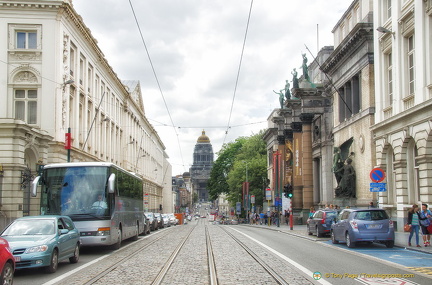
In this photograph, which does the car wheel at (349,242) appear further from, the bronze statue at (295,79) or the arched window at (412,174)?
the bronze statue at (295,79)

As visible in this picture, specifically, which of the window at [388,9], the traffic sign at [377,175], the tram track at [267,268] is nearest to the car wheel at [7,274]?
the tram track at [267,268]

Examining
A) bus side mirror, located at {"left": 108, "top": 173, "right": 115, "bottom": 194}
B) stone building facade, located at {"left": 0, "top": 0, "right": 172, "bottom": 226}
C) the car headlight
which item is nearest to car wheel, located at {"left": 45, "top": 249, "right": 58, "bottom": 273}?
the car headlight

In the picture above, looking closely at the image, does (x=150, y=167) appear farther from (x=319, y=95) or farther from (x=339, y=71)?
(x=339, y=71)

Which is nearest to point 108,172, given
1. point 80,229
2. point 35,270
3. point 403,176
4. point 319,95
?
point 80,229

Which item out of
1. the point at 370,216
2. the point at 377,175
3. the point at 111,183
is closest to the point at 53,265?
the point at 111,183

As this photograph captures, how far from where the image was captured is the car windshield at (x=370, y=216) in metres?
20.4

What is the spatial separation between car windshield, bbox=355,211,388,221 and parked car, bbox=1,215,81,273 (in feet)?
33.1

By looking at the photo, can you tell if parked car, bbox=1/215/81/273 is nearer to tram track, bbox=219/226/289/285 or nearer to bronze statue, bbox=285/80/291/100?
tram track, bbox=219/226/289/285

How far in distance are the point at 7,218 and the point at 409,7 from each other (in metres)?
22.2

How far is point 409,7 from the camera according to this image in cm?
2573

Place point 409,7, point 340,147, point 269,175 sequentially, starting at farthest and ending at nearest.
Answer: point 269,175, point 340,147, point 409,7

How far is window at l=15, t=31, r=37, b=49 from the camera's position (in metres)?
35.8

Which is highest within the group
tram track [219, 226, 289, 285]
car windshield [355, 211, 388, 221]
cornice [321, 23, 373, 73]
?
cornice [321, 23, 373, 73]

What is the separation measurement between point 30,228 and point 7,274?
4111 millimetres
